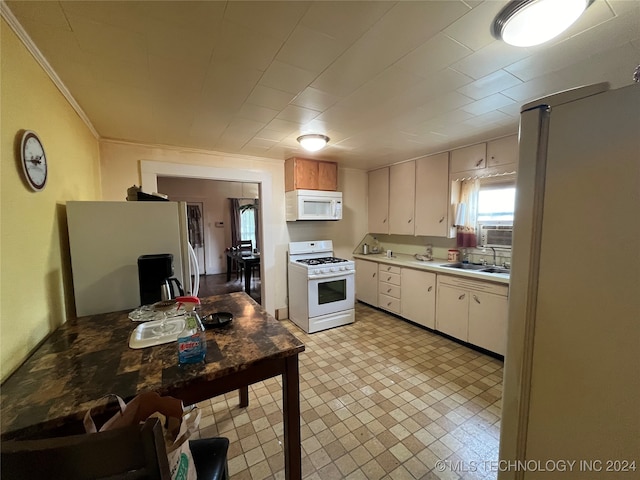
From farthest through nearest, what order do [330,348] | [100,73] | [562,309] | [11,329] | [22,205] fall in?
[330,348] < [100,73] < [22,205] < [11,329] < [562,309]

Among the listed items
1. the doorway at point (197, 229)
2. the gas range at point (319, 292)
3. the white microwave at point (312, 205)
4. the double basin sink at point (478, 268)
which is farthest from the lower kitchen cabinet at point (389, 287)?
the doorway at point (197, 229)

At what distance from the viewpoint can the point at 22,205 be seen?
46.2 inches

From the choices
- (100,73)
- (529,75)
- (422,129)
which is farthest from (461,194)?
(100,73)

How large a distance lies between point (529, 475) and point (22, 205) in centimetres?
234

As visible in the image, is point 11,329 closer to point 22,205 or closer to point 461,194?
point 22,205

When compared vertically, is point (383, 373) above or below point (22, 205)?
below

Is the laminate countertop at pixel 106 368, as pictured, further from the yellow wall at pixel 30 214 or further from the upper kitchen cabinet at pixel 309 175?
the upper kitchen cabinet at pixel 309 175

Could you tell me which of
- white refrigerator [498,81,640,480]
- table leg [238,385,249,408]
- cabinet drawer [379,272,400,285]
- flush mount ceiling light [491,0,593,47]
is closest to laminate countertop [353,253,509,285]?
cabinet drawer [379,272,400,285]

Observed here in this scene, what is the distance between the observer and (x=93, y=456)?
540 mm

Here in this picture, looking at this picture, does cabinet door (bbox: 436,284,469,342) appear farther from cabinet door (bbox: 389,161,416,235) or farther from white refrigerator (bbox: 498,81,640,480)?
white refrigerator (bbox: 498,81,640,480)

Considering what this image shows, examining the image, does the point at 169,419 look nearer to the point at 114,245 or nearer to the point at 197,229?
the point at 114,245

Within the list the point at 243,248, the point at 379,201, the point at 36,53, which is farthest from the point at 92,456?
the point at 243,248

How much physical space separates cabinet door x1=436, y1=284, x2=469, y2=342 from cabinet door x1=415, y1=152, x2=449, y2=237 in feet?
2.55

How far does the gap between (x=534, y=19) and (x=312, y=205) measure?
9.12ft
